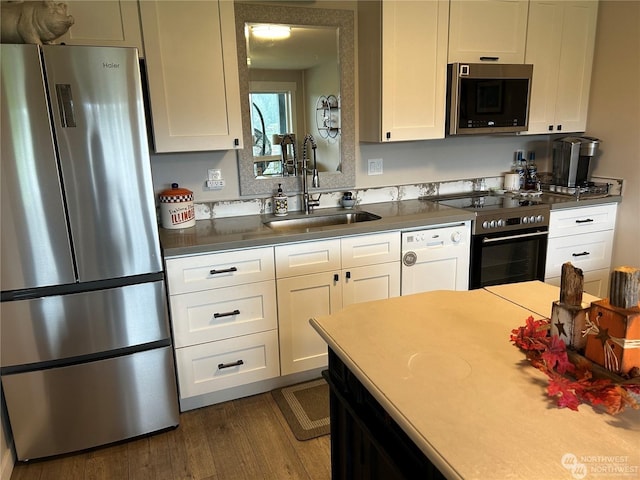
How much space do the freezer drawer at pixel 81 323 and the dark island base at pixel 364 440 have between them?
107 centimetres

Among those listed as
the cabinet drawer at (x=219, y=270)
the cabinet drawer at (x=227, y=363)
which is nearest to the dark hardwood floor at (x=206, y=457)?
the cabinet drawer at (x=227, y=363)

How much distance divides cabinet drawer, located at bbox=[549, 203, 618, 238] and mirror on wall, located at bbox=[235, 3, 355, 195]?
56.6 inches

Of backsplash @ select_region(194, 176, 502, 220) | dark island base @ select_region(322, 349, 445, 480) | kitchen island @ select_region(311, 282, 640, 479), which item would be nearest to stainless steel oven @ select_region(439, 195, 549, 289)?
backsplash @ select_region(194, 176, 502, 220)

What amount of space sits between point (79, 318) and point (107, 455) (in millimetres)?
697

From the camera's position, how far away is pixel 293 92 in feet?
9.67

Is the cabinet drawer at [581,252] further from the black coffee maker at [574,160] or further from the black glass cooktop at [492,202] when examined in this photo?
the black coffee maker at [574,160]

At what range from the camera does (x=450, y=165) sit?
3.51m

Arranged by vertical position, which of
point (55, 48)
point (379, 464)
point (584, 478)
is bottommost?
point (379, 464)

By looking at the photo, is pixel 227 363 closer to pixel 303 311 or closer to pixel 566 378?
pixel 303 311

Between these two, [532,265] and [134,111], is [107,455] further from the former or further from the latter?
[532,265]

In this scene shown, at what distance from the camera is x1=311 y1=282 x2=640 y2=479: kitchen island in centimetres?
85

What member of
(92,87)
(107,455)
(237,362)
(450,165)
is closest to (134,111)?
(92,87)

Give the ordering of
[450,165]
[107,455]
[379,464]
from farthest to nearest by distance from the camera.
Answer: [450,165], [107,455], [379,464]

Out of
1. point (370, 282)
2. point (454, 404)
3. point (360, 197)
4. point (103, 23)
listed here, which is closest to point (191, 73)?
point (103, 23)
